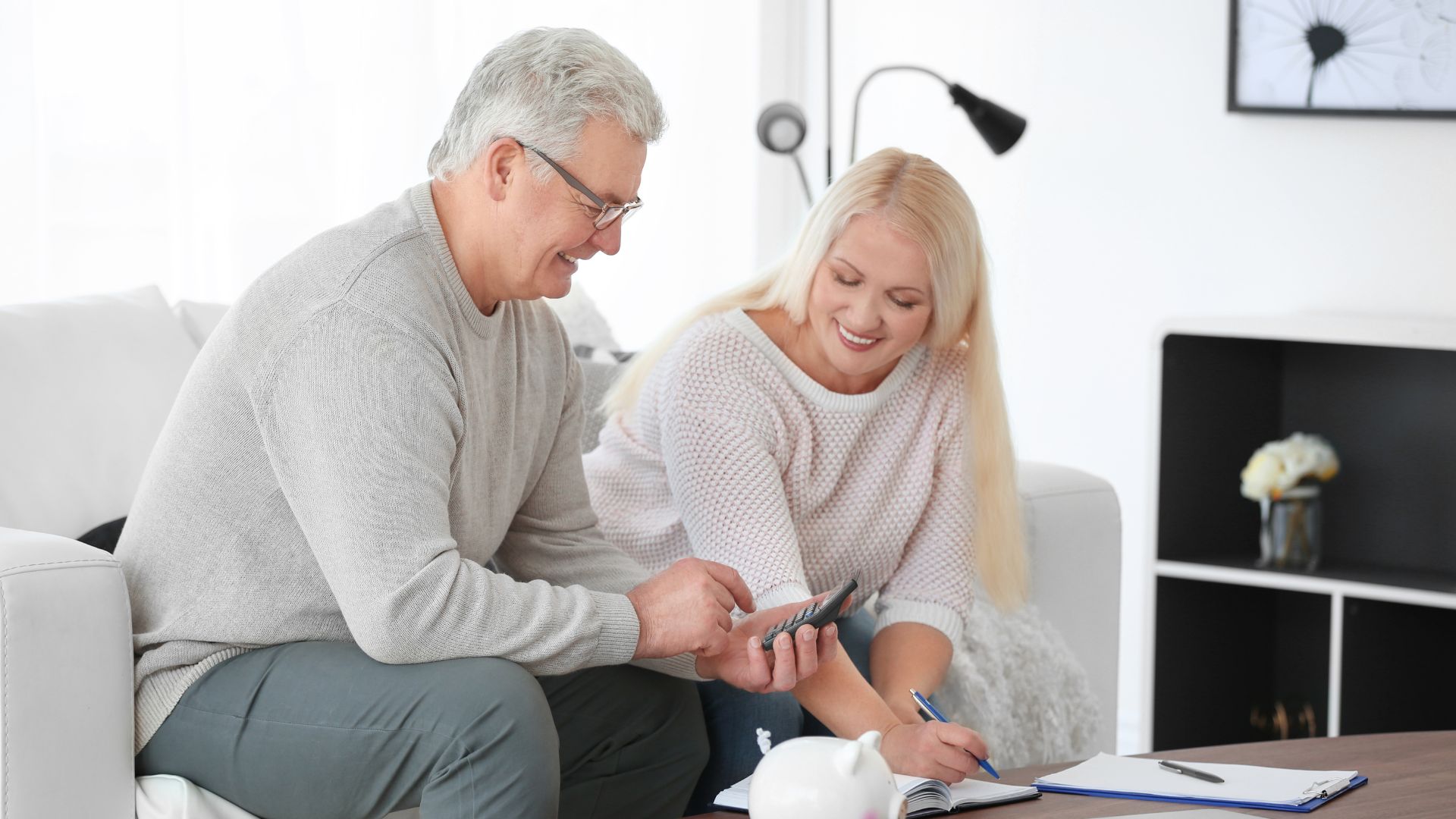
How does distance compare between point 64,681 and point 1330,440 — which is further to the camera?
point 1330,440

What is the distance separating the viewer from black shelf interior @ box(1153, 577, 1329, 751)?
A: 2.88 meters

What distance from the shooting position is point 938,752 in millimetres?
1428

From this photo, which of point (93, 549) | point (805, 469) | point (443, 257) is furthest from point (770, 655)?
point (93, 549)

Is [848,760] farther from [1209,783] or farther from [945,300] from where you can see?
[945,300]

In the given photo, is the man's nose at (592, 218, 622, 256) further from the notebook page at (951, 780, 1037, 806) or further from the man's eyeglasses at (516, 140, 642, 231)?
the notebook page at (951, 780, 1037, 806)

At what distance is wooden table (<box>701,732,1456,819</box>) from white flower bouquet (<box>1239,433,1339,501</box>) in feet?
3.87

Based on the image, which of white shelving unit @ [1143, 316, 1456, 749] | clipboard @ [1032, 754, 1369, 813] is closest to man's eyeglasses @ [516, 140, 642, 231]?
clipboard @ [1032, 754, 1369, 813]

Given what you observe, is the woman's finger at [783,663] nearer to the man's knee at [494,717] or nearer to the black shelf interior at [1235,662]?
the man's knee at [494,717]

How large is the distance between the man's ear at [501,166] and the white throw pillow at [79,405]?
2.31 feet

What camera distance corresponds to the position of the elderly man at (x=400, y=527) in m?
1.32

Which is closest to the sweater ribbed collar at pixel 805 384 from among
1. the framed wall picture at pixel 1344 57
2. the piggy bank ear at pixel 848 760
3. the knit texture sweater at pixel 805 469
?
the knit texture sweater at pixel 805 469

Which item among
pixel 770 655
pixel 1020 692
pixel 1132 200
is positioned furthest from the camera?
pixel 1132 200

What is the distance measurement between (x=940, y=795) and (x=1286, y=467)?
172 cm

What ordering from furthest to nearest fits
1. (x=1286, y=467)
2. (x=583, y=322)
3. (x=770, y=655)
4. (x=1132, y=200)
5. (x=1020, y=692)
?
(x=1132, y=200), (x=1286, y=467), (x=583, y=322), (x=1020, y=692), (x=770, y=655)
